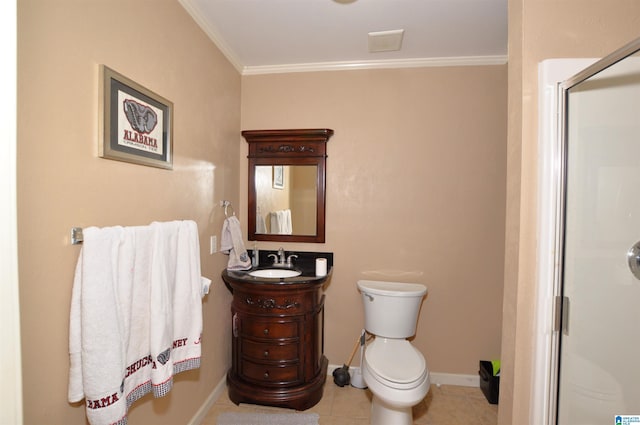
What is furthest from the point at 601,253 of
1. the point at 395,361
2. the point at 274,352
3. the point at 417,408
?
the point at 274,352

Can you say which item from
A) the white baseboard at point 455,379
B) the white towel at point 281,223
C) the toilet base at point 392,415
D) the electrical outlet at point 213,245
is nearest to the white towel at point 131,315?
the electrical outlet at point 213,245

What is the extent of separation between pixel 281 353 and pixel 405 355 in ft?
2.75

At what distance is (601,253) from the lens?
1.19m

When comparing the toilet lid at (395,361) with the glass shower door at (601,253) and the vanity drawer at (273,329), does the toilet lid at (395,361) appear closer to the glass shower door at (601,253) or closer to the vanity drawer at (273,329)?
the vanity drawer at (273,329)

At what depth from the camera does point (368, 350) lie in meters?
1.97

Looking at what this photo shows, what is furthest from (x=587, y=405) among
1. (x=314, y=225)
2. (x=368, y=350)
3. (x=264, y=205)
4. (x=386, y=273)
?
(x=264, y=205)

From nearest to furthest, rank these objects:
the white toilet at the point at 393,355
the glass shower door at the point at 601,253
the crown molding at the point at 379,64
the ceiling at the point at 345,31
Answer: the glass shower door at the point at 601,253 → the white toilet at the point at 393,355 → the ceiling at the point at 345,31 → the crown molding at the point at 379,64

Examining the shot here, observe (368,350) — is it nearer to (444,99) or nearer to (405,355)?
(405,355)

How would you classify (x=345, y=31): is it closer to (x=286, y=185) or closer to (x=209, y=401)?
(x=286, y=185)

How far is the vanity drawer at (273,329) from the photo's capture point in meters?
1.98

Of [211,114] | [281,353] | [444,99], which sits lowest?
[281,353]

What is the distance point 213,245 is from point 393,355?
1443mm

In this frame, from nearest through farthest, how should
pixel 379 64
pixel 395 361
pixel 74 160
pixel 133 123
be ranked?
pixel 74 160 < pixel 133 123 < pixel 395 361 < pixel 379 64

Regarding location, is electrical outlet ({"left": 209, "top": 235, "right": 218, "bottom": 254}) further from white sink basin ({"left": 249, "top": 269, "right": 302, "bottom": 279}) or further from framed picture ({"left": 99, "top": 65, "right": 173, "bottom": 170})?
framed picture ({"left": 99, "top": 65, "right": 173, "bottom": 170})
